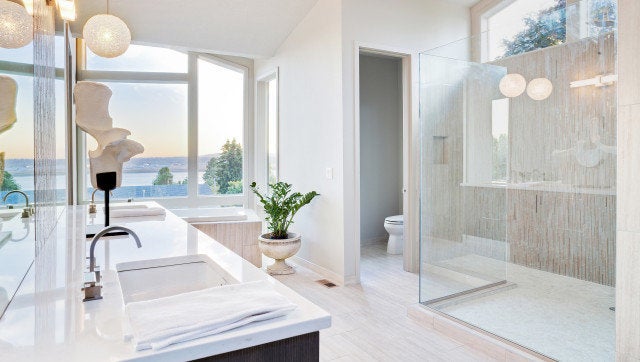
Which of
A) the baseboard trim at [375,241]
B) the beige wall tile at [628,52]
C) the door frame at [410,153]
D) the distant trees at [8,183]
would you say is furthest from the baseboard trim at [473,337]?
the baseboard trim at [375,241]

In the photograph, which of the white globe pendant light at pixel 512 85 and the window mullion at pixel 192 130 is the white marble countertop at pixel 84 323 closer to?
the white globe pendant light at pixel 512 85

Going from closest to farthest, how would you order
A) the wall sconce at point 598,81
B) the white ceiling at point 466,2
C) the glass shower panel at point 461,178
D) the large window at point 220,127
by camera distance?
the wall sconce at point 598,81 < the glass shower panel at point 461,178 < the white ceiling at point 466,2 < the large window at point 220,127

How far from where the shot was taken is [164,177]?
5629 millimetres

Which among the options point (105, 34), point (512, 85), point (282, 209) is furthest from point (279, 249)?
point (512, 85)

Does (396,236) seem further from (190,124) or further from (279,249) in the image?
(190,124)

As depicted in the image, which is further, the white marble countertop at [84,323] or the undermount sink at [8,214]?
the undermount sink at [8,214]

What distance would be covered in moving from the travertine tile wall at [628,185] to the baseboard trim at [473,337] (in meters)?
0.47

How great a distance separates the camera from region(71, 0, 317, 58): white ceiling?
3.92m

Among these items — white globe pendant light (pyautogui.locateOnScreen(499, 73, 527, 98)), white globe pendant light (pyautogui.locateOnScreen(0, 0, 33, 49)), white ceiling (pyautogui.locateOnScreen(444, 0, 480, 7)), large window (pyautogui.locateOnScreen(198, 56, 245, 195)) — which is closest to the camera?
white globe pendant light (pyautogui.locateOnScreen(0, 0, 33, 49))

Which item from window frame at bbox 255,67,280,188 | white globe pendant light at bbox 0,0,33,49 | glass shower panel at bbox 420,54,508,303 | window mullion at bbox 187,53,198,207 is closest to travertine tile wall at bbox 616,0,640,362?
glass shower panel at bbox 420,54,508,303

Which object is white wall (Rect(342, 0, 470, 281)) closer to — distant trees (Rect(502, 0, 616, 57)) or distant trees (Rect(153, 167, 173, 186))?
distant trees (Rect(502, 0, 616, 57))

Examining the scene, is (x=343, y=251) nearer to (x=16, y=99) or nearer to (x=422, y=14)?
(x=422, y=14)

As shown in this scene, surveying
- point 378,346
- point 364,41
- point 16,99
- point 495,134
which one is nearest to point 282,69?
point 364,41

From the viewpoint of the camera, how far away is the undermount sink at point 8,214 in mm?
875
